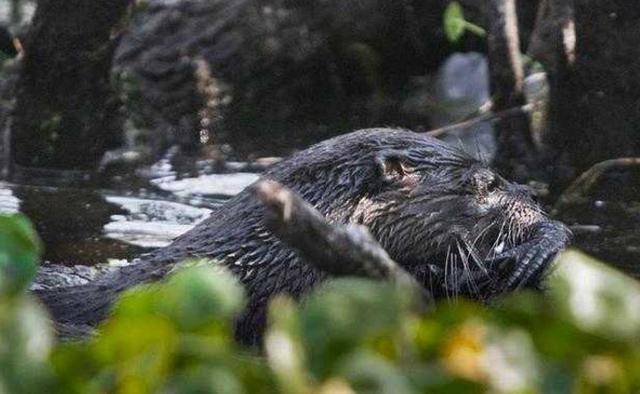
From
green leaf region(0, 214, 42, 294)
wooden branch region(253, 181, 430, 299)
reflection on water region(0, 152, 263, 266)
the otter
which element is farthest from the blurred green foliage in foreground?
reflection on water region(0, 152, 263, 266)

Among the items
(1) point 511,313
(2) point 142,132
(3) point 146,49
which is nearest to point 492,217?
(1) point 511,313

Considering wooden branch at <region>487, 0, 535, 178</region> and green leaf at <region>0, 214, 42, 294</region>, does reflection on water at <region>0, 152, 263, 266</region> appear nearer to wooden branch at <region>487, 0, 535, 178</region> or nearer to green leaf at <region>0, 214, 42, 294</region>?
wooden branch at <region>487, 0, 535, 178</region>

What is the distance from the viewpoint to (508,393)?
117 cm

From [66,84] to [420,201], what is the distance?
3472mm

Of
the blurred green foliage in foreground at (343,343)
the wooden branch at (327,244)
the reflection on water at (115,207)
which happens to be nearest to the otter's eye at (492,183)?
the reflection on water at (115,207)

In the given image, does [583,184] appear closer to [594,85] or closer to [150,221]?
[594,85]

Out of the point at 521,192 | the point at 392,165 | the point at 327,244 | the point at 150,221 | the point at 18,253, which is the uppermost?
the point at 18,253

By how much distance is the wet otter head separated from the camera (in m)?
4.38

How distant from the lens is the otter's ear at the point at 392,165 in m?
4.43

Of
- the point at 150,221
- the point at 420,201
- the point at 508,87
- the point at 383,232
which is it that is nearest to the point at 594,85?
the point at 508,87

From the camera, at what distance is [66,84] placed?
7.56m

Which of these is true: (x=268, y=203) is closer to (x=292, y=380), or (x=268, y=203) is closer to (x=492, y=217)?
(x=292, y=380)

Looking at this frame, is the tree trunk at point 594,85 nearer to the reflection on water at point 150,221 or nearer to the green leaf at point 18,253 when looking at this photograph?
the reflection on water at point 150,221

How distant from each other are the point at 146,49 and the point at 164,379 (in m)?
8.14
